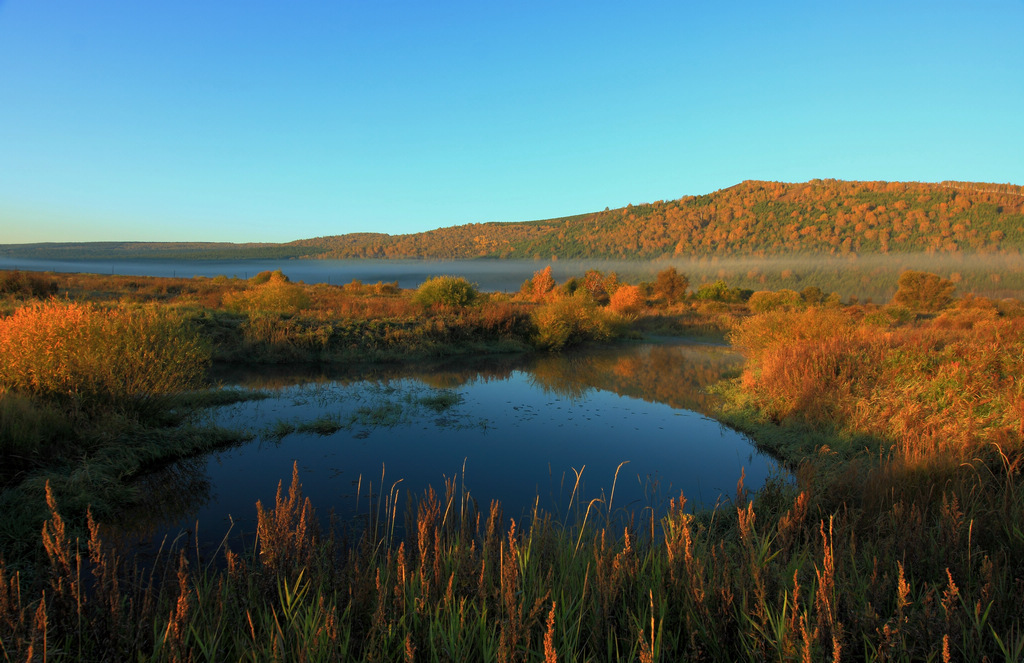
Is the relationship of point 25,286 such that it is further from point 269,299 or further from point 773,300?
point 773,300

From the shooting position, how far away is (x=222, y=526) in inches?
186

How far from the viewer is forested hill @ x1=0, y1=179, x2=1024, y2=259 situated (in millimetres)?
54281

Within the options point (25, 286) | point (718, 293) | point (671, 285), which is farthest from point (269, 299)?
point (718, 293)

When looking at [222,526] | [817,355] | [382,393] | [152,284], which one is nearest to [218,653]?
[222,526]

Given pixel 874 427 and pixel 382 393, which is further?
pixel 382 393

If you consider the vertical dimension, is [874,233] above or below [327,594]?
above

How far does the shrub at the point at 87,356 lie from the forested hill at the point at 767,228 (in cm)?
6957

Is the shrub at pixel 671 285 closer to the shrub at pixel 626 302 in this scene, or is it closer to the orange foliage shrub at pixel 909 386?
the shrub at pixel 626 302

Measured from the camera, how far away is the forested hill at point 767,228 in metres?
54.3

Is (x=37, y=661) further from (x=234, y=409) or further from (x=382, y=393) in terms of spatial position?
(x=382, y=393)

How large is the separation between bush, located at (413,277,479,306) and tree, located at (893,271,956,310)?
122 feet

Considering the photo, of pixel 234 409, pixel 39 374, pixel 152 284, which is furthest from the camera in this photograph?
pixel 152 284

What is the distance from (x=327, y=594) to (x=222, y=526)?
A: 2.86 meters

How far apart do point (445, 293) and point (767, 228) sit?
210 feet
